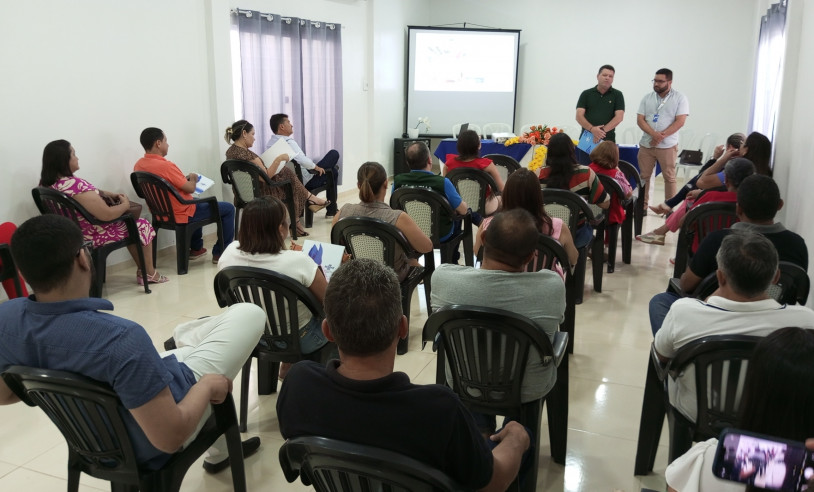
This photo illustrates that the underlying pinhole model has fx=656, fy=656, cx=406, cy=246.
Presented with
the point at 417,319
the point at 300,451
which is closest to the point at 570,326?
the point at 417,319

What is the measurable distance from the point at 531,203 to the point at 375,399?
1954 millimetres

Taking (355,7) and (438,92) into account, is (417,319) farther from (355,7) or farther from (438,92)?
(438,92)

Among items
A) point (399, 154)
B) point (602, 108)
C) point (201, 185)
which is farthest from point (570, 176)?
point (399, 154)

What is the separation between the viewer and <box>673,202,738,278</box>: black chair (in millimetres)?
3814

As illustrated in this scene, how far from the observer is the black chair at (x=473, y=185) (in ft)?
16.4

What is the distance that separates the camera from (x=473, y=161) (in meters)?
5.02

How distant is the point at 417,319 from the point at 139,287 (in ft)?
7.15

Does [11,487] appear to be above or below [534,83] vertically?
below

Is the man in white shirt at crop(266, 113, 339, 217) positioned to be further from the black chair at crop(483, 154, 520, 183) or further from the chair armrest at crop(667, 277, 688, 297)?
the chair armrest at crop(667, 277, 688, 297)

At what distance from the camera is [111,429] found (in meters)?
1.76

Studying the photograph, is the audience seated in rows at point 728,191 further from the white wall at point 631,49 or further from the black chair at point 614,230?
the white wall at point 631,49

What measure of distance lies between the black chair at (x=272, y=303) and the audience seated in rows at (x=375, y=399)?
1066 millimetres

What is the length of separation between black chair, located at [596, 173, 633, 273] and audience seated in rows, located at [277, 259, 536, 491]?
356 cm

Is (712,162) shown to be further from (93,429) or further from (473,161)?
(93,429)
